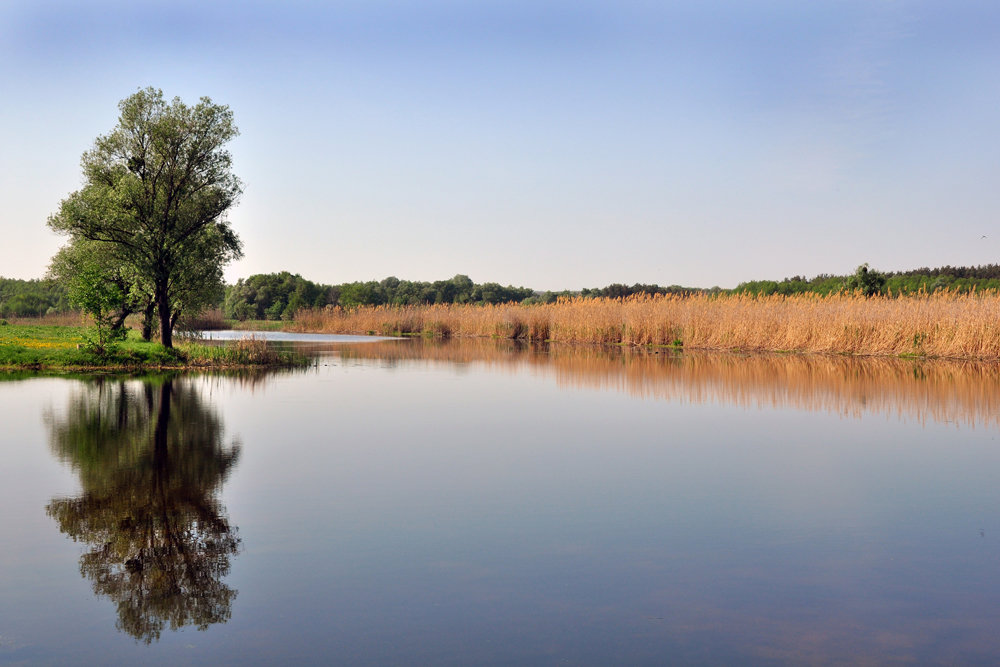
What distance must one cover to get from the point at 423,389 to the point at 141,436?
25.0 ft

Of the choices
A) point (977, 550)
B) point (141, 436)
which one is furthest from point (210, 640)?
point (141, 436)

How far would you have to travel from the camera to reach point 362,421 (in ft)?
41.3

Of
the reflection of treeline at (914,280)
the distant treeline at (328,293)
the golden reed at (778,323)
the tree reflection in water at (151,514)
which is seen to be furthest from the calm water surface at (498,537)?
the distant treeline at (328,293)

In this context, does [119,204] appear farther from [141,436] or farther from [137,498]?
[137,498]

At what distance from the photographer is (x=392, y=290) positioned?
116 meters

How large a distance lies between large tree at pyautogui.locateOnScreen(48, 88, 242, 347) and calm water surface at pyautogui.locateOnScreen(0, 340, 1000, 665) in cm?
1579

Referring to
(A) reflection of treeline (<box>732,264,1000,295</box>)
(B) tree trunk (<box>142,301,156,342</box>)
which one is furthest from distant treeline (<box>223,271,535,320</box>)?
(B) tree trunk (<box>142,301,156,342</box>)

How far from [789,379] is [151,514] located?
1664cm

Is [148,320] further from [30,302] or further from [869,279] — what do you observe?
[30,302]

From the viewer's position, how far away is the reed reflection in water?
14.4 meters

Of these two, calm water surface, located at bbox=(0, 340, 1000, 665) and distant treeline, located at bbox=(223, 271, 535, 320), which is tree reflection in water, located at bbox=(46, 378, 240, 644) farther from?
distant treeline, located at bbox=(223, 271, 535, 320)

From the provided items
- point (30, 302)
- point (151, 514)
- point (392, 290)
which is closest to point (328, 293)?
point (392, 290)

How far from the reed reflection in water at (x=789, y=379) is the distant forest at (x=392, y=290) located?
837 inches

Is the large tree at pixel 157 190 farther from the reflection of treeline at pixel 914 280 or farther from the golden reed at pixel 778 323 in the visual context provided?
the reflection of treeline at pixel 914 280
